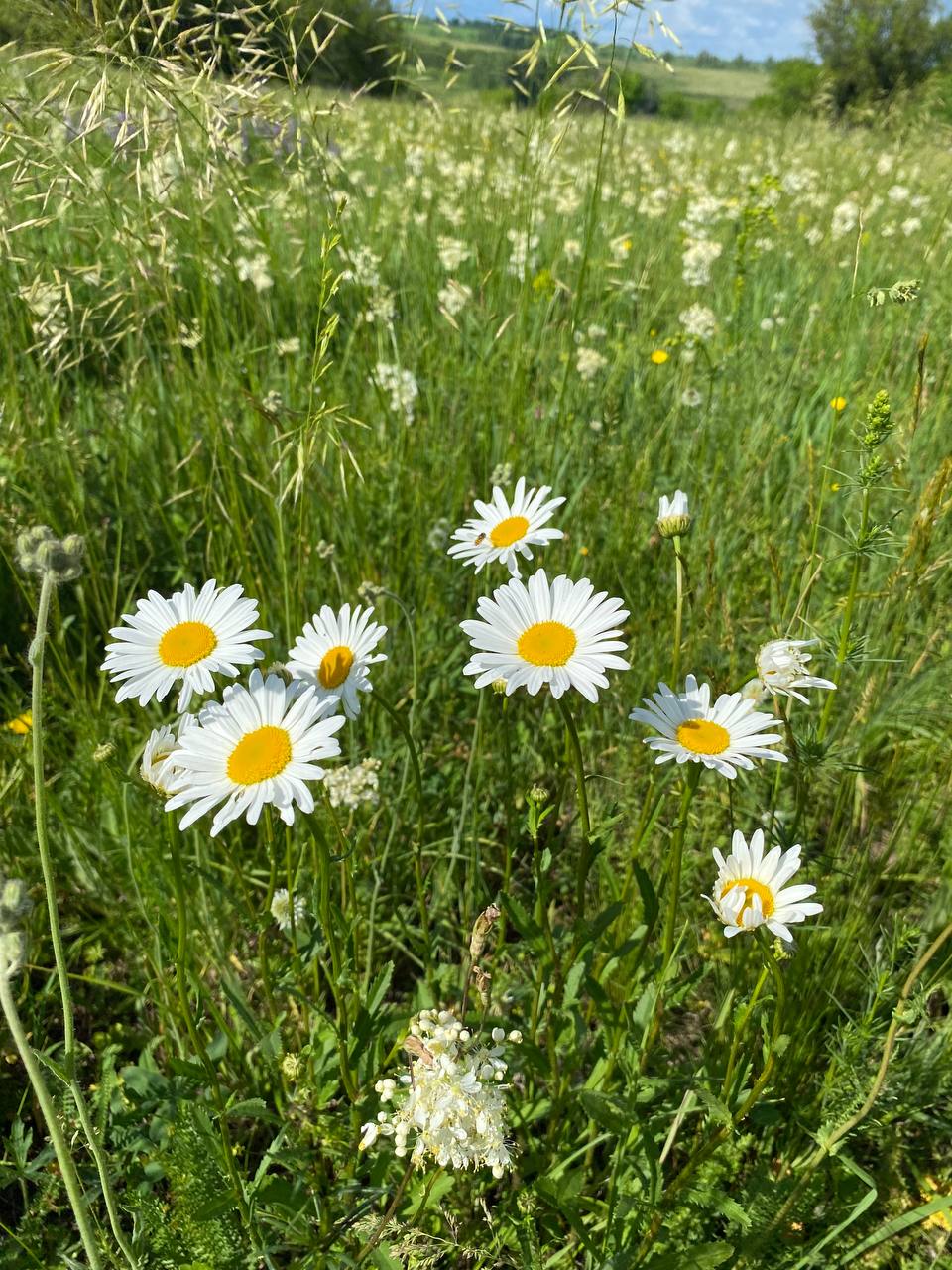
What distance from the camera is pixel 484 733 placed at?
6.95 feet

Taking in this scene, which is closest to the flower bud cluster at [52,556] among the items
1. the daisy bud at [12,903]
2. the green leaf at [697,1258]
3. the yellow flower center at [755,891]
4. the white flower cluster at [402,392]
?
the daisy bud at [12,903]

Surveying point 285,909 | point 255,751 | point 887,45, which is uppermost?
point 887,45

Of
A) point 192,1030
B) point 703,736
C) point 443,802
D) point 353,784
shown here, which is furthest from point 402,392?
point 192,1030

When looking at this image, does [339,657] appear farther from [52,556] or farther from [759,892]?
[759,892]

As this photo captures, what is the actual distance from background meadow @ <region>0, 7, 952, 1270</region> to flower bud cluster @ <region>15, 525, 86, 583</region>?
17.2 inches

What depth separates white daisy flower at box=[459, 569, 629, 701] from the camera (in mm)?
1152

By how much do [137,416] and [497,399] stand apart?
4.14 feet

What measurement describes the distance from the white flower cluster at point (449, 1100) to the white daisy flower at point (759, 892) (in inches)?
13.1

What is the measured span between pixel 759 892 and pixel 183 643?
0.93m

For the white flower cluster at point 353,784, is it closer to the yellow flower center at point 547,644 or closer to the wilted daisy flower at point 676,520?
the yellow flower center at point 547,644

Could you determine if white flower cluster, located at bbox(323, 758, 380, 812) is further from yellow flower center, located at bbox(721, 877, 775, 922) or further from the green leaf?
the green leaf

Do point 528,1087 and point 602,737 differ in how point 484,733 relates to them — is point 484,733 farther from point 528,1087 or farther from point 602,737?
point 528,1087

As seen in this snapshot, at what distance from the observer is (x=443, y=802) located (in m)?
2.12

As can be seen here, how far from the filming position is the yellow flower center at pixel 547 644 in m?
1.21
